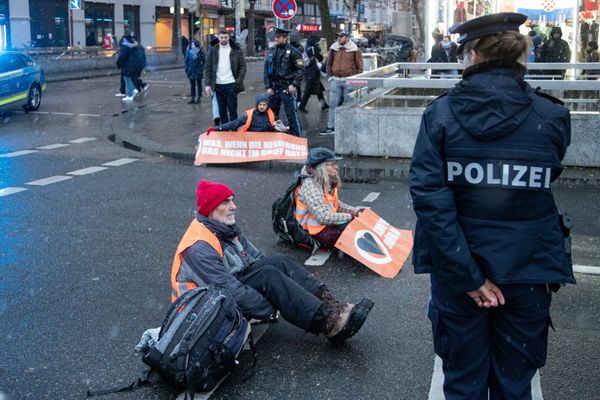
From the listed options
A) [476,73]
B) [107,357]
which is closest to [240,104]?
[107,357]

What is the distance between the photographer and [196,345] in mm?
4090

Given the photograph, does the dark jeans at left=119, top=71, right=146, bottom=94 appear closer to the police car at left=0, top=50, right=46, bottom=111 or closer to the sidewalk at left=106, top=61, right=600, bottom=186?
the sidewalk at left=106, top=61, right=600, bottom=186

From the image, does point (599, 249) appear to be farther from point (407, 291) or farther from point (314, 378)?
point (314, 378)

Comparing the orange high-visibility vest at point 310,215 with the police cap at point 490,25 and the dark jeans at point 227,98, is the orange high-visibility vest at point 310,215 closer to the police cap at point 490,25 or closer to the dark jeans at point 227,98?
the police cap at point 490,25

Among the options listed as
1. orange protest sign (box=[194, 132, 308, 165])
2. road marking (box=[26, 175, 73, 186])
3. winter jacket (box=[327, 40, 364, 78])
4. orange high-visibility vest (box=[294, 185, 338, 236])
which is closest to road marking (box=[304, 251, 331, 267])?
orange high-visibility vest (box=[294, 185, 338, 236])

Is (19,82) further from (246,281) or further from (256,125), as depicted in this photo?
(246,281)

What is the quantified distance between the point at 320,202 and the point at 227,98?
7.36 meters

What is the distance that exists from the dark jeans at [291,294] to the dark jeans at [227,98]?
29.4 ft

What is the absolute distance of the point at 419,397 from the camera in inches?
163

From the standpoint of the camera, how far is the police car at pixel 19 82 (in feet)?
56.8

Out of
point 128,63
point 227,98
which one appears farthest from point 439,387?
point 128,63

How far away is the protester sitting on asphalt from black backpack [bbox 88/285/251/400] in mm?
2514

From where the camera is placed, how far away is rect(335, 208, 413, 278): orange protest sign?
6430 mm

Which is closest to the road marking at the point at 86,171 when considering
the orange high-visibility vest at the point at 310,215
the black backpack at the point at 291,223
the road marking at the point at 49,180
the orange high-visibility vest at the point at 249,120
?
the road marking at the point at 49,180
